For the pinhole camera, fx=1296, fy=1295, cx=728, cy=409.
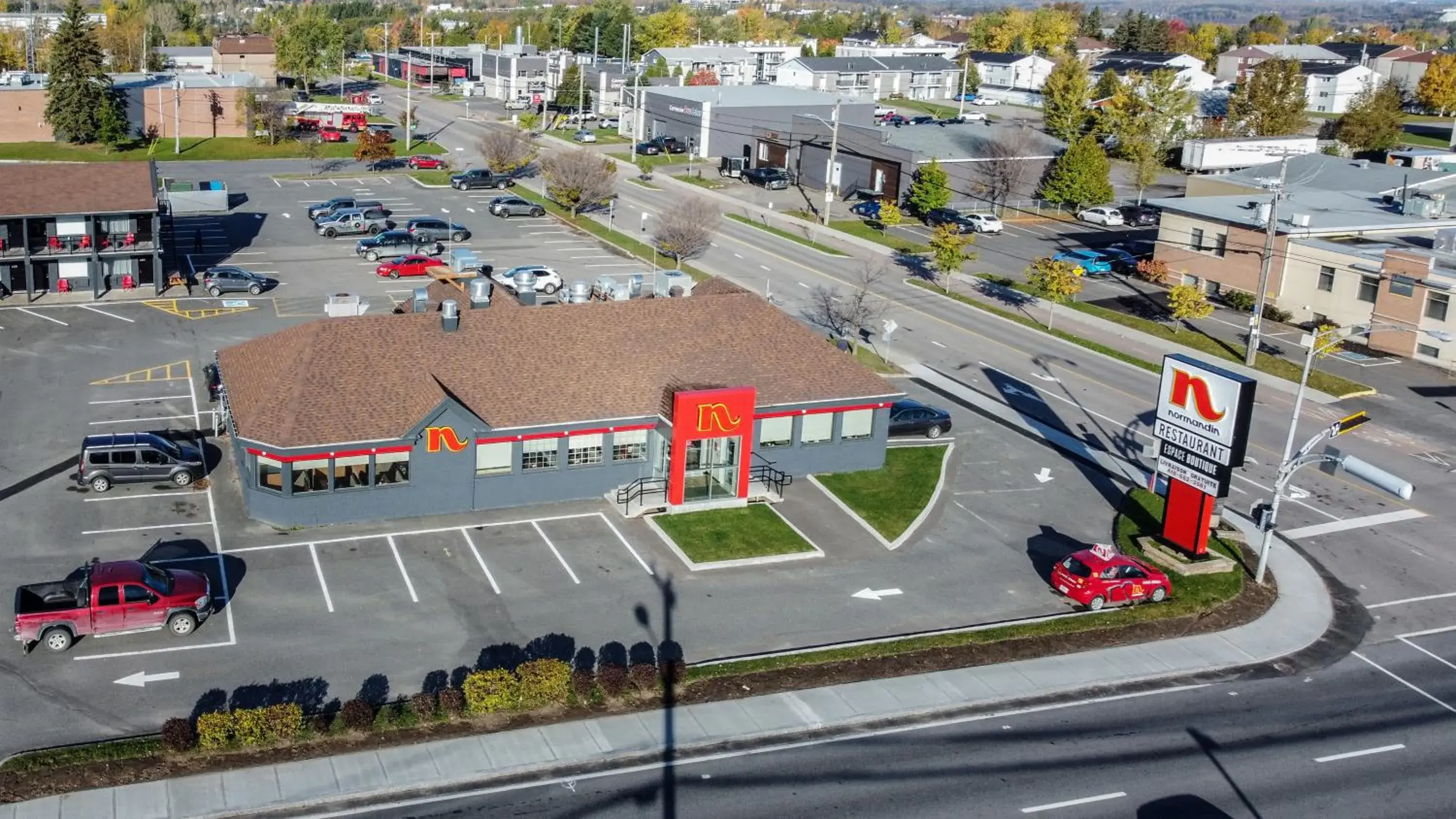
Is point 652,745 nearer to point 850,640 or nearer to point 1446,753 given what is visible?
point 850,640

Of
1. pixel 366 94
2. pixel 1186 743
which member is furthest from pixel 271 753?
pixel 366 94

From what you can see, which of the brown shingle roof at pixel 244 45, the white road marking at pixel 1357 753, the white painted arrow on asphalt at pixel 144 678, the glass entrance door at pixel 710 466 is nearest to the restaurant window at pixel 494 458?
the glass entrance door at pixel 710 466

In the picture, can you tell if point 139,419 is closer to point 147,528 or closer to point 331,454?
point 147,528

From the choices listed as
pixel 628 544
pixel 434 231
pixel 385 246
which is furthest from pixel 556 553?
pixel 434 231

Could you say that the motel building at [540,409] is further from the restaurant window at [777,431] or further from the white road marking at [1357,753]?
the white road marking at [1357,753]

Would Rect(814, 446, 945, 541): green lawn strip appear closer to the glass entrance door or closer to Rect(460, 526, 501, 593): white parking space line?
the glass entrance door

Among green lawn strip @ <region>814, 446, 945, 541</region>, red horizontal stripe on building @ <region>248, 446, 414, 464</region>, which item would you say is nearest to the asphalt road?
green lawn strip @ <region>814, 446, 945, 541</region>
